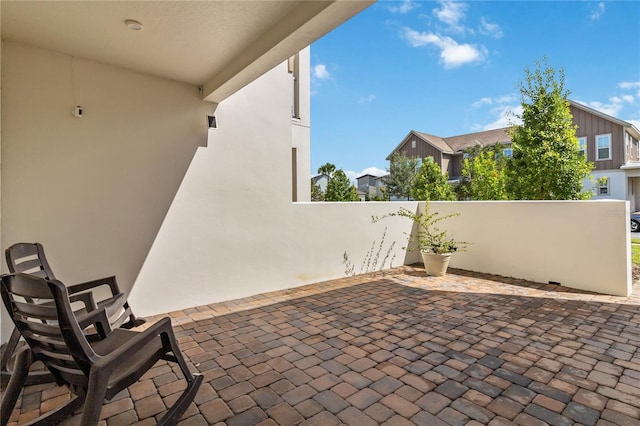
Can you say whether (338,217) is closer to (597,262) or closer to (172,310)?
(172,310)

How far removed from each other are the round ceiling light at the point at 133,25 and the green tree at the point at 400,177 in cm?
2269

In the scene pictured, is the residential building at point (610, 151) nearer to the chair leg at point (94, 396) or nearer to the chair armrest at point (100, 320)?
the chair armrest at point (100, 320)

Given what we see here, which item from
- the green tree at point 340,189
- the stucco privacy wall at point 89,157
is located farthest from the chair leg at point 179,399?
the green tree at point 340,189

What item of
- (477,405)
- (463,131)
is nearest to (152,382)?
(477,405)

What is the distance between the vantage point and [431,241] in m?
7.11

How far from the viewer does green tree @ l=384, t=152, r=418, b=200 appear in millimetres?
24828

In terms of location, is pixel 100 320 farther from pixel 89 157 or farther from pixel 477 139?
pixel 477 139

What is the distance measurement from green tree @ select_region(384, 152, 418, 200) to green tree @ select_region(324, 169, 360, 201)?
8687 mm

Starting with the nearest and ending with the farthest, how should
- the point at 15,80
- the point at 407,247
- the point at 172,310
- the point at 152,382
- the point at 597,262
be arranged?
the point at 152,382, the point at 15,80, the point at 172,310, the point at 597,262, the point at 407,247

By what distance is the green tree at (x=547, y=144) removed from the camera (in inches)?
267

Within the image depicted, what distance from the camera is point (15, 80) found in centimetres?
322

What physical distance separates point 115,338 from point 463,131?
30661 millimetres

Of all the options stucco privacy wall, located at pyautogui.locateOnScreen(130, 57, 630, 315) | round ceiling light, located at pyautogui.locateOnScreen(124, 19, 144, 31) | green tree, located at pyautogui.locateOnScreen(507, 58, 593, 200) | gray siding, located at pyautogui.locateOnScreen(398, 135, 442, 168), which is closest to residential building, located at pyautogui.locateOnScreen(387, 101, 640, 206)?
gray siding, located at pyautogui.locateOnScreen(398, 135, 442, 168)

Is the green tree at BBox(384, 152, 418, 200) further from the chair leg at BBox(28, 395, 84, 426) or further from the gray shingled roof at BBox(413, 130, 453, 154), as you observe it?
the chair leg at BBox(28, 395, 84, 426)
